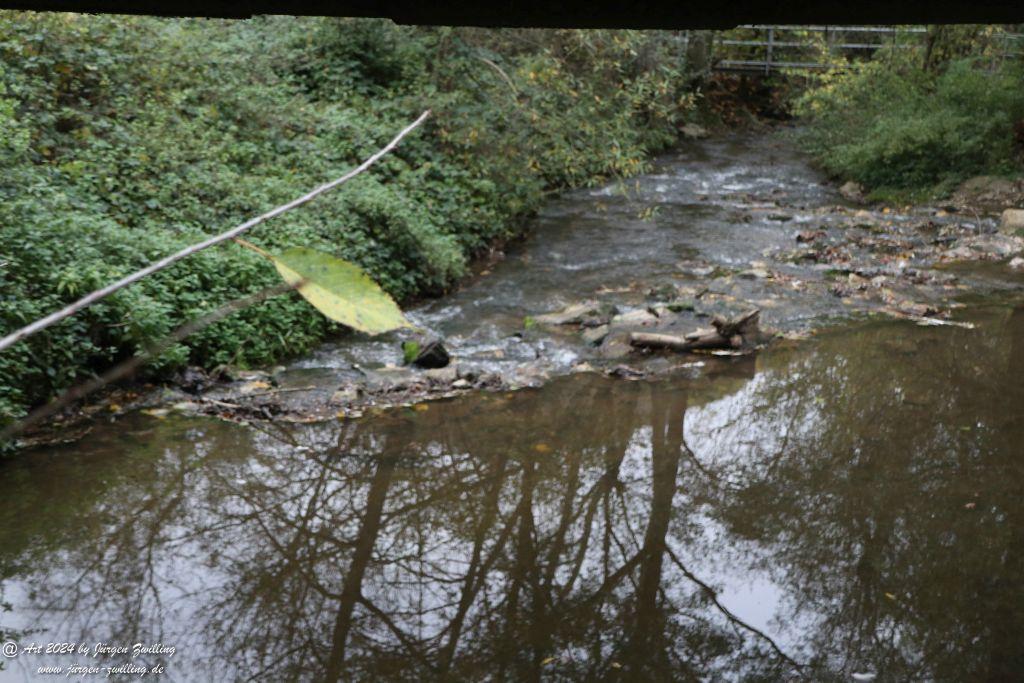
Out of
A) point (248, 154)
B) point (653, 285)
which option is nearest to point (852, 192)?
point (653, 285)

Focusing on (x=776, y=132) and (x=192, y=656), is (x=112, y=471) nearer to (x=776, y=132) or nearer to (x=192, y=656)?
(x=192, y=656)

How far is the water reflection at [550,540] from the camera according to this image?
460 centimetres

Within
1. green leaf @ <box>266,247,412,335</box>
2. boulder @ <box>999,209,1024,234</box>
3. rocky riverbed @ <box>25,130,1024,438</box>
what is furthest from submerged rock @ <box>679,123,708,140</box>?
green leaf @ <box>266,247,412,335</box>

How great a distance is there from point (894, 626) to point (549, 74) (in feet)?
30.9

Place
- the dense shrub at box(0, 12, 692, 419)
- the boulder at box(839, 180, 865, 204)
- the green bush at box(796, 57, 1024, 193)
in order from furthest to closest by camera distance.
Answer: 1. the boulder at box(839, 180, 865, 204)
2. the green bush at box(796, 57, 1024, 193)
3. the dense shrub at box(0, 12, 692, 419)

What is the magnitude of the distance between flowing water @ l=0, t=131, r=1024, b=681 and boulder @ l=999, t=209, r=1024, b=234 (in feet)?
21.0

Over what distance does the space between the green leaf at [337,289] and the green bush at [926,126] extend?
18552mm

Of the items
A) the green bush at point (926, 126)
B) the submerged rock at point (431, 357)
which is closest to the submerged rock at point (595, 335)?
the submerged rock at point (431, 357)

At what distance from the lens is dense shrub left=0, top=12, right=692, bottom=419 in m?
7.62

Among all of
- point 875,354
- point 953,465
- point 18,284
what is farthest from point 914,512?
point 18,284

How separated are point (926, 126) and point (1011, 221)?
393cm

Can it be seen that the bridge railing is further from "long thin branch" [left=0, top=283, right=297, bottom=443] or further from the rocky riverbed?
"long thin branch" [left=0, top=283, right=297, bottom=443]

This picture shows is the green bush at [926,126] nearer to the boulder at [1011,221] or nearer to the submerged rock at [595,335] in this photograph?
the boulder at [1011,221]

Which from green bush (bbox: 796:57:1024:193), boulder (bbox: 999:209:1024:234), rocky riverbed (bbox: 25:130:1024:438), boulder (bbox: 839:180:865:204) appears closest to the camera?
rocky riverbed (bbox: 25:130:1024:438)
